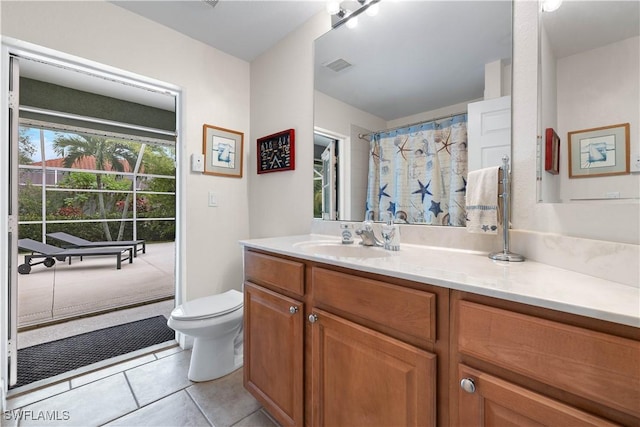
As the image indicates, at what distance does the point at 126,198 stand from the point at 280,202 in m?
2.81

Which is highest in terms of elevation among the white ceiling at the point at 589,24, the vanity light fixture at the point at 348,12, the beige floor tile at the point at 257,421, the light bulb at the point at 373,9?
the vanity light fixture at the point at 348,12

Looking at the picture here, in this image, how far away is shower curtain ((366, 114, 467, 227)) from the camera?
1.26 meters

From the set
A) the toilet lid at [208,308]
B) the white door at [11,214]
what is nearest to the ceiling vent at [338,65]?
the toilet lid at [208,308]

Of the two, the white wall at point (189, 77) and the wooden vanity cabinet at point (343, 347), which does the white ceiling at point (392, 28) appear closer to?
the white wall at point (189, 77)

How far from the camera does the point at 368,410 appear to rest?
0.90 metres

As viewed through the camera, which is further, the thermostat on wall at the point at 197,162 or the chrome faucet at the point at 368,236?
the thermostat on wall at the point at 197,162

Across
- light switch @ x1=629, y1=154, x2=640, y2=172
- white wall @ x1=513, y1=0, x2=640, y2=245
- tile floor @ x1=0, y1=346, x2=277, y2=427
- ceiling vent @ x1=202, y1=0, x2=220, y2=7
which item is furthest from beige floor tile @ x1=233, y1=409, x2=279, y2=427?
ceiling vent @ x1=202, y1=0, x2=220, y2=7

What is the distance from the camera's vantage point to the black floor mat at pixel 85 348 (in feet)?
5.85

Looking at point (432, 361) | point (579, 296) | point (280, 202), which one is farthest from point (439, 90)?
point (280, 202)

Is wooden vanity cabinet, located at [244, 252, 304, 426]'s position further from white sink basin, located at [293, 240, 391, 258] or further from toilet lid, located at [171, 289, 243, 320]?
toilet lid, located at [171, 289, 243, 320]

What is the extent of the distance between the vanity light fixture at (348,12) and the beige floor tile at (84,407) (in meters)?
2.52

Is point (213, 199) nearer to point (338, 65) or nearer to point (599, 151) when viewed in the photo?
point (338, 65)

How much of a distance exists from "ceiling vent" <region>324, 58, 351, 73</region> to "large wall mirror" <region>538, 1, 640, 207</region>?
39.1 inches

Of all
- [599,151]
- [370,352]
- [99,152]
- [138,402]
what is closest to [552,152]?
[599,151]
